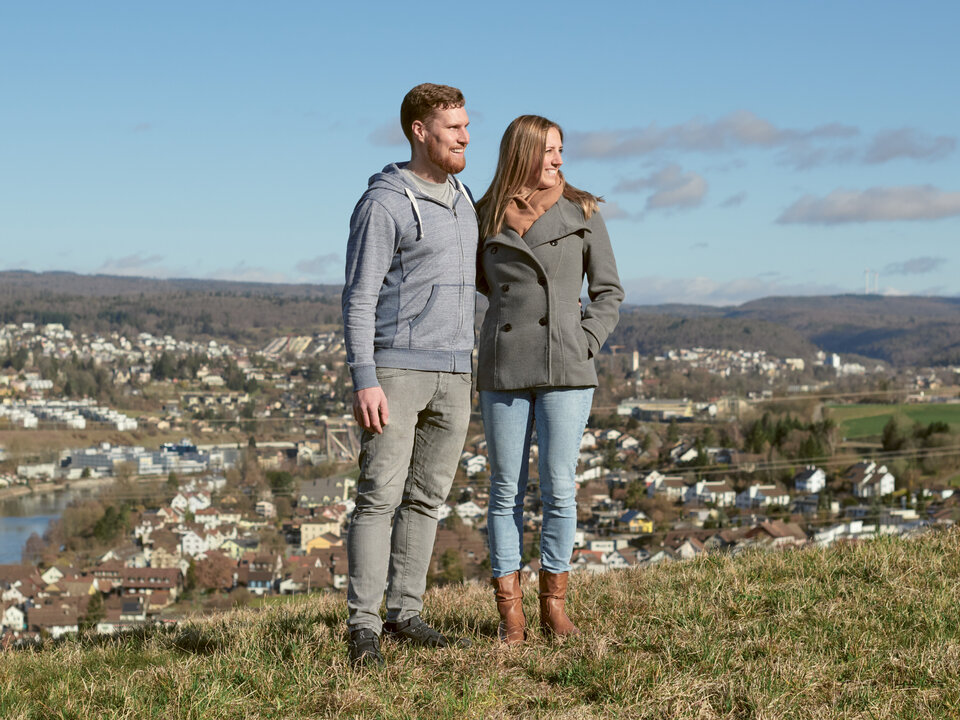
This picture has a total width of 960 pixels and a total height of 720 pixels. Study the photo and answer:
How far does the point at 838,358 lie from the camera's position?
84438mm

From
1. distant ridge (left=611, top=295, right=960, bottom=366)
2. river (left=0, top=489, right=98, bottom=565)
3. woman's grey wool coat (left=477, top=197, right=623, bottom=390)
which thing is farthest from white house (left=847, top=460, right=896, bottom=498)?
distant ridge (left=611, top=295, right=960, bottom=366)

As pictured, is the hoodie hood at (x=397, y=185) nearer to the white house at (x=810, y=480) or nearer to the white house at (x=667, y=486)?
the white house at (x=667, y=486)

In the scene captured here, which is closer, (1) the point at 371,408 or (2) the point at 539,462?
(1) the point at 371,408

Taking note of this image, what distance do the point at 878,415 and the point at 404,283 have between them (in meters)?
49.7

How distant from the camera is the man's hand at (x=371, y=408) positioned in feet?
10.7

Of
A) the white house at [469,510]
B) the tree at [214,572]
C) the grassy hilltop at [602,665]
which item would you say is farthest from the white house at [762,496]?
the grassy hilltop at [602,665]

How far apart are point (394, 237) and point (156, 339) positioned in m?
98.4

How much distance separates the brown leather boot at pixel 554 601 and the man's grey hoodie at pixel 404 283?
860 millimetres

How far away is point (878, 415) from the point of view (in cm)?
4869

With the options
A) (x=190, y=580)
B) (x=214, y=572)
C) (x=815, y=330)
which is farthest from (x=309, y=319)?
(x=214, y=572)

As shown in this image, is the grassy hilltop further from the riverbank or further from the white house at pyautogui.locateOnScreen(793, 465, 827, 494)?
the riverbank

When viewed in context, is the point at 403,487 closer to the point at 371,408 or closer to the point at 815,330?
the point at 371,408

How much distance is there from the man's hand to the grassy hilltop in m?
0.80

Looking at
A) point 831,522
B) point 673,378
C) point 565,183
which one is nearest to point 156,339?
point 673,378
